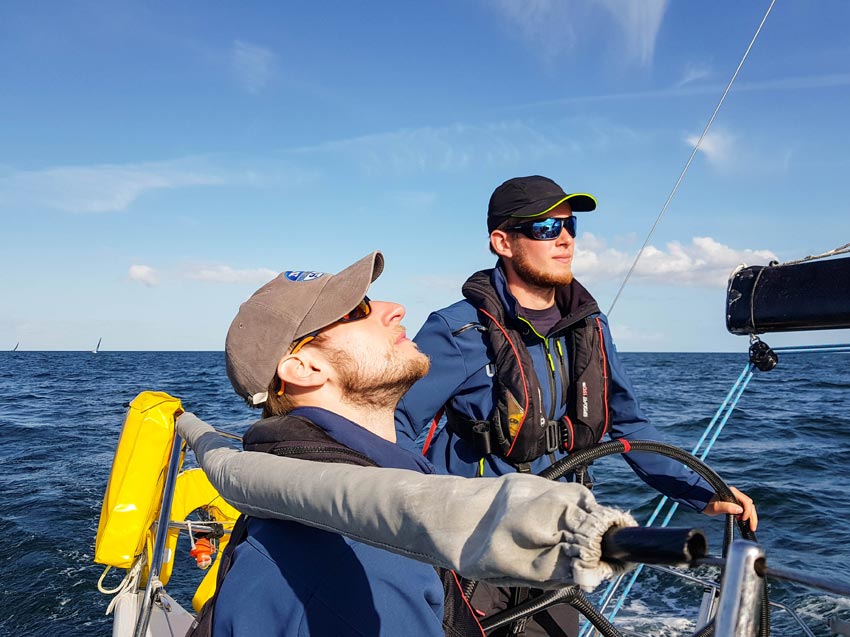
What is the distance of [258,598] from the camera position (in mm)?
967

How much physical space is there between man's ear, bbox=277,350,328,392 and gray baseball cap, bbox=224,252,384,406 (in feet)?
0.08

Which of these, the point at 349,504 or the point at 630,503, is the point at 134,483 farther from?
the point at 630,503

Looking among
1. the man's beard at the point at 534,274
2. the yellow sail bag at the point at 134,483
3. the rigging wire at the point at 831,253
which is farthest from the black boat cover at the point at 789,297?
the yellow sail bag at the point at 134,483

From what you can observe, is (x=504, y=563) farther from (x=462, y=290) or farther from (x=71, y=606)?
(x=71, y=606)

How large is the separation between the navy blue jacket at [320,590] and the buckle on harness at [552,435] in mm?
1378

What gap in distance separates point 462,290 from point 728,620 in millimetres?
1920

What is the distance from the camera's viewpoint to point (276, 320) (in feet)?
4.58

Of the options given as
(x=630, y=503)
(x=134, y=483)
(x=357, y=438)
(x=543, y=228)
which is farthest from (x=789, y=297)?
(x=630, y=503)

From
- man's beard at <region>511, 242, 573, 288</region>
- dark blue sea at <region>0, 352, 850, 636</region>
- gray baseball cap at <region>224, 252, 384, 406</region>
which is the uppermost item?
man's beard at <region>511, 242, 573, 288</region>

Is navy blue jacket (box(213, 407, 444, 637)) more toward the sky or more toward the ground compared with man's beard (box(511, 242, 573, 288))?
more toward the ground

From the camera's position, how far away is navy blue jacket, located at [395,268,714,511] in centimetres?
231

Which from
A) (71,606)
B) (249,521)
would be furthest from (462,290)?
(71,606)

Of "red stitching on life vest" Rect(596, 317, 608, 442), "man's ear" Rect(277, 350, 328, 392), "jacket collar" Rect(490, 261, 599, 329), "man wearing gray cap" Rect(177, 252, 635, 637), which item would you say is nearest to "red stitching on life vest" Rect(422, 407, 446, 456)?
"jacket collar" Rect(490, 261, 599, 329)

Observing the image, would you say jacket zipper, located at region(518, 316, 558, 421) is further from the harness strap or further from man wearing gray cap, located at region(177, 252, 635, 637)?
man wearing gray cap, located at region(177, 252, 635, 637)
